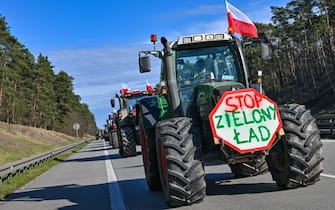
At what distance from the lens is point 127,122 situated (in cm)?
2291

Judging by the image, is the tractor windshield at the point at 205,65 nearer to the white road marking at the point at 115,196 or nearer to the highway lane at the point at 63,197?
the white road marking at the point at 115,196

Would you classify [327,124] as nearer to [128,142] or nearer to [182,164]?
[128,142]

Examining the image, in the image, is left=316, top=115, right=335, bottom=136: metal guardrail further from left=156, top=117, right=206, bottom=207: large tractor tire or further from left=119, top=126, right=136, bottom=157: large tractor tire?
left=156, top=117, right=206, bottom=207: large tractor tire

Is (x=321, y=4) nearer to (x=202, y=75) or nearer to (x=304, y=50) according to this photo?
(x=304, y=50)

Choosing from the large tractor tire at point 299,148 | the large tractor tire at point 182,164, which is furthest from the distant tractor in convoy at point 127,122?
the large tractor tire at point 299,148

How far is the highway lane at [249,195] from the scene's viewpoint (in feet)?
21.7

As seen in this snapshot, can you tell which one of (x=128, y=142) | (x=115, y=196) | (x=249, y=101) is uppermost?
(x=249, y=101)

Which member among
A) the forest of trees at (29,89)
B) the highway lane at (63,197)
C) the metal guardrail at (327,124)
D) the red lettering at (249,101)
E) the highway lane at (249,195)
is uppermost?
the forest of trees at (29,89)

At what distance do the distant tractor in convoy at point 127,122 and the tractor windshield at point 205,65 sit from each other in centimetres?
1103

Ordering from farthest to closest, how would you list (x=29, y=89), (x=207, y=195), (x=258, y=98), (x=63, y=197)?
(x=29, y=89)
(x=63, y=197)
(x=207, y=195)
(x=258, y=98)

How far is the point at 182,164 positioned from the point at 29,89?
2836 inches

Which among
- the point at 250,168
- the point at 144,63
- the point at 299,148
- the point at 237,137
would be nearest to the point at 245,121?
the point at 237,137

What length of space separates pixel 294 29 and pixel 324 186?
63.8m

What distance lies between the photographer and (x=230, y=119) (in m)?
7.04
